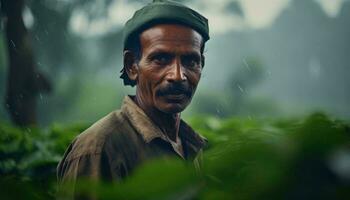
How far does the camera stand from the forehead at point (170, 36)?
8.67 feet

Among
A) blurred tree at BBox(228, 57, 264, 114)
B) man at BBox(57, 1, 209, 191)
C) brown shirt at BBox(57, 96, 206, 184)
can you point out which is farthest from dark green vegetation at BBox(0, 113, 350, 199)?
blurred tree at BBox(228, 57, 264, 114)

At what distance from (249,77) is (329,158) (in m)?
37.9

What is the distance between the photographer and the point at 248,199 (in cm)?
64

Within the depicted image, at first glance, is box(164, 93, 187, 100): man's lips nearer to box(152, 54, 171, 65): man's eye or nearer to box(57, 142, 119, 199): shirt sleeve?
box(152, 54, 171, 65): man's eye

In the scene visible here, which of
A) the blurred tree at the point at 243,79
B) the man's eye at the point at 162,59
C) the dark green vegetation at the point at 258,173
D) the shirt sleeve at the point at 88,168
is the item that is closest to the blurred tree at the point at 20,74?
the man's eye at the point at 162,59

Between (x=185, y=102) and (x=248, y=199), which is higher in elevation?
(x=185, y=102)

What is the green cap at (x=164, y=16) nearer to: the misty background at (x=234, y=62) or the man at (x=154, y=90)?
the man at (x=154, y=90)

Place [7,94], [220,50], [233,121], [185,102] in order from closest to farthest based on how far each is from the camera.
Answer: [185,102]
[233,121]
[7,94]
[220,50]

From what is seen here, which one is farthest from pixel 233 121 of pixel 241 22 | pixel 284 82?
pixel 284 82

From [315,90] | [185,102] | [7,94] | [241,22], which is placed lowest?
[185,102]

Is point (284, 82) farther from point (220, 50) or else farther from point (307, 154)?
point (307, 154)

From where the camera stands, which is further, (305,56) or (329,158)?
(305,56)

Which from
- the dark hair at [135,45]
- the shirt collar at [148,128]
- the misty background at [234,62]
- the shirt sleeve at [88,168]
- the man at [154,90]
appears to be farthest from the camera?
the misty background at [234,62]

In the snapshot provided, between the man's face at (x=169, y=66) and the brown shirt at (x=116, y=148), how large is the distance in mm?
107
